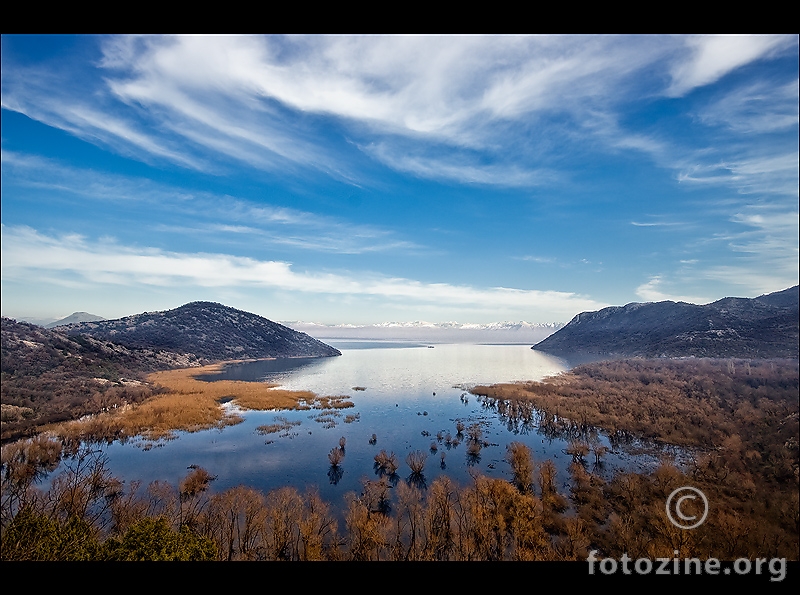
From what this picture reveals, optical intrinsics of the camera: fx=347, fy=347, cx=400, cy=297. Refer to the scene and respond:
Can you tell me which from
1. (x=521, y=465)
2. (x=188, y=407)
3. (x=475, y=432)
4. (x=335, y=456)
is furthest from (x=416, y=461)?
(x=188, y=407)

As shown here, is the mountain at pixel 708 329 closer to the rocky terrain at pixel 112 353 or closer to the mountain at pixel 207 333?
the rocky terrain at pixel 112 353

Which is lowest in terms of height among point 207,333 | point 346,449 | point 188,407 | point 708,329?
point 346,449

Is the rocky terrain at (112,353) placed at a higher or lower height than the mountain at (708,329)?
lower

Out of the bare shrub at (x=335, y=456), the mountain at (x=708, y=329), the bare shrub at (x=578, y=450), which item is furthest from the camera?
the bare shrub at (x=578, y=450)

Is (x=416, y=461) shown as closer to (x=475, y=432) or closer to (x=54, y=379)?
(x=475, y=432)

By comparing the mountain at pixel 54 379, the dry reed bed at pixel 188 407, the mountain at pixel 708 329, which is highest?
the mountain at pixel 708 329

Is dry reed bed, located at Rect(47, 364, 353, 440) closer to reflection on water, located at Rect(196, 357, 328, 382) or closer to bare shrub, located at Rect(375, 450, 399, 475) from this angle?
reflection on water, located at Rect(196, 357, 328, 382)

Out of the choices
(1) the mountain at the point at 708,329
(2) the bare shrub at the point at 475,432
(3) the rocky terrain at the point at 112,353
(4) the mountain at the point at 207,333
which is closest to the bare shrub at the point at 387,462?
(2) the bare shrub at the point at 475,432
